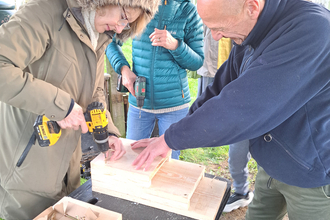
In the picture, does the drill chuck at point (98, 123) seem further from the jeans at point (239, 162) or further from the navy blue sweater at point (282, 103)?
the jeans at point (239, 162)

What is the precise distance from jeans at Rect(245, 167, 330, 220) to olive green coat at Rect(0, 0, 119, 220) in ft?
4.39

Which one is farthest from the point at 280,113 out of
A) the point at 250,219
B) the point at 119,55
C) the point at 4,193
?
the point at 119,55

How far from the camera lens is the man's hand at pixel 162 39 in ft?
7.48

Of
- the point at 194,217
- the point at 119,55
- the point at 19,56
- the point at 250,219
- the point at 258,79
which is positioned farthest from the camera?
the point at 119,55

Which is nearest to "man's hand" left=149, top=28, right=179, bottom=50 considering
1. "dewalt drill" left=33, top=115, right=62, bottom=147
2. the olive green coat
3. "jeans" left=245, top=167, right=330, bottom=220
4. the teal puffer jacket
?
the teal puffer jacket

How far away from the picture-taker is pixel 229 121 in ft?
4.06

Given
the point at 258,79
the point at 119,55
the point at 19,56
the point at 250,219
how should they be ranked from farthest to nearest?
the point at 119,55 < the point at 250,219 < the point at 19,56 < the point at 258,79

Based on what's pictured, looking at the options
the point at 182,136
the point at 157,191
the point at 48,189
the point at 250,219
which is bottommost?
the point at 250,219

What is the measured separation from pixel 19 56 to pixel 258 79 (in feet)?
3.98

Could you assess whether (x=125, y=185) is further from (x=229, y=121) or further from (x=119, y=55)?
(x=119, y=55)

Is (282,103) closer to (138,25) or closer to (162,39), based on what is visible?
(138,25)

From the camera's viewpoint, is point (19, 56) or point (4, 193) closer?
point (19, 56)

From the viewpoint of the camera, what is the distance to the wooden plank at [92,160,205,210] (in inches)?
58.2

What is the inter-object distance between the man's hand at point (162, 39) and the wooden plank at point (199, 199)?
1274mm
